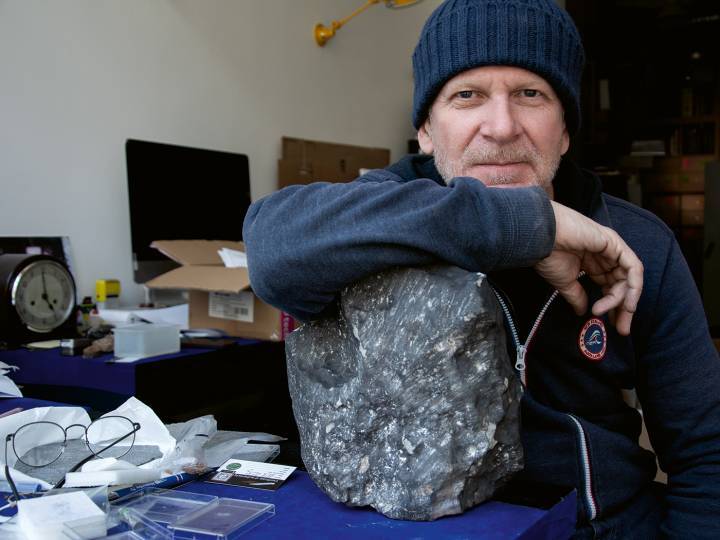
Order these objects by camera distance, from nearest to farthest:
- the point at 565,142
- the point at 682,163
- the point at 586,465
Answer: the point at 586,465 < the point at 565,142 < the point at 682,163

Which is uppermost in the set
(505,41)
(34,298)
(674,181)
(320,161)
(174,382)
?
(674,181)

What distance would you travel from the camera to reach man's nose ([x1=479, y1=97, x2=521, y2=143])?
38.6 inches

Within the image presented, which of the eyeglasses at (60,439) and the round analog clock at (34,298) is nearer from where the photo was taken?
the eyeglasses at (60,439)

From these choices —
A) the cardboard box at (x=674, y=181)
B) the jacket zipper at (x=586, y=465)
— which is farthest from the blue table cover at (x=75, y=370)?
the cardboard box at (x=674, y=181)

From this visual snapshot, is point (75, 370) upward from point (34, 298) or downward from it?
downward

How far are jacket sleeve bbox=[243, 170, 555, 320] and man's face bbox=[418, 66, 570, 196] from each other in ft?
0.82

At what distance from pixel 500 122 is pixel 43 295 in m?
1.46

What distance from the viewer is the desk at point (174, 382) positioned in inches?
65.7

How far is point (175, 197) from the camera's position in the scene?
253 cm

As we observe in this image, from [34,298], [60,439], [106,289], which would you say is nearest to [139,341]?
[34,298]

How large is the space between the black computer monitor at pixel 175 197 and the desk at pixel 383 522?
5.90 feet

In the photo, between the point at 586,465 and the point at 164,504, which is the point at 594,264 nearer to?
the point at 586,465

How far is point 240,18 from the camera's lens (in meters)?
3.02

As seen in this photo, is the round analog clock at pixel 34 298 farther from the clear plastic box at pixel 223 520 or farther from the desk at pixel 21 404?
the clear plastic box at pixel 223 520
